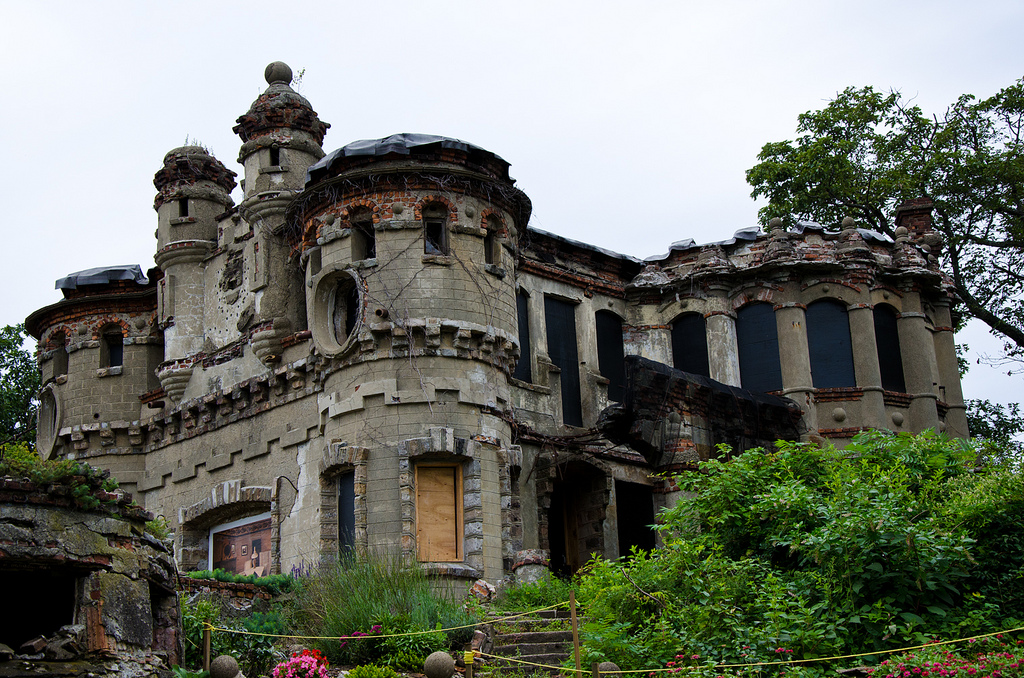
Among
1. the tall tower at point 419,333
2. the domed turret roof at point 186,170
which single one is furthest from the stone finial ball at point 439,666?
the domed turret roof at point 186,170

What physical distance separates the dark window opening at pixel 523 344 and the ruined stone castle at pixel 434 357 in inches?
2.7

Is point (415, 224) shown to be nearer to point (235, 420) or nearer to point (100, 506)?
point (235, 420)

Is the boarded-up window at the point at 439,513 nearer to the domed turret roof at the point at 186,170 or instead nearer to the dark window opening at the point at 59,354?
the domed turret roof at the point at 186,170

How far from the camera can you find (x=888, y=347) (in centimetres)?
2861

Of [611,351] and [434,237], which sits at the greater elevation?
[434,237]

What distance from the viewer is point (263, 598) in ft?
62.0

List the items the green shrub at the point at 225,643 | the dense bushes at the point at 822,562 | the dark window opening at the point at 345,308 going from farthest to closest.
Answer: the dark window opening at the point at 345,308 < the green shrub at the point at 225,643 < the dense bushes at the point at 822,562

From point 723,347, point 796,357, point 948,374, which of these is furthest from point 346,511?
point 948,374

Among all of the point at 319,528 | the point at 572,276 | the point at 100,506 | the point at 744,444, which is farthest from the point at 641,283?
the point at 100,506

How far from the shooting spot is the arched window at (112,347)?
2831 centimetres

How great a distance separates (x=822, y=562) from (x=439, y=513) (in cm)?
807

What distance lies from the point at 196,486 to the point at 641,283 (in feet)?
36.1

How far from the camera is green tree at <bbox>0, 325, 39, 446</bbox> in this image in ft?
113

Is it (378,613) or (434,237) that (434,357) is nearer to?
(434,237)
